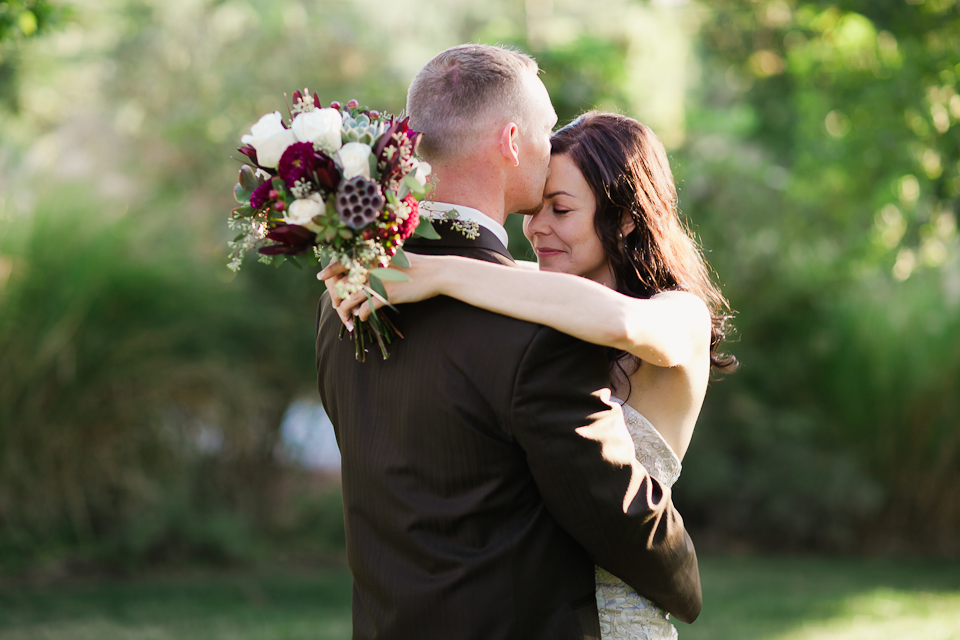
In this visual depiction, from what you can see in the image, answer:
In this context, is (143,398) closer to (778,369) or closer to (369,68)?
(369,68)

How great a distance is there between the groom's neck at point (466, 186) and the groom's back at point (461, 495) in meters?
0.29

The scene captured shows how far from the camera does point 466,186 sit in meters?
2.19

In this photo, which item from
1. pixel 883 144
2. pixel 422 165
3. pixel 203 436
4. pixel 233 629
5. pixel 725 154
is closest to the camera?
pixel 422 165

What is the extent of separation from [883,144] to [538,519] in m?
6.77

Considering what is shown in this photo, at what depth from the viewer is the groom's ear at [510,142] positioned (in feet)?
7.14

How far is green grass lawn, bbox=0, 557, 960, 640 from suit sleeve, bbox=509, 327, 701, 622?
475 centimetres

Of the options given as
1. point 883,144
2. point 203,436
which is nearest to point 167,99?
point 203,436

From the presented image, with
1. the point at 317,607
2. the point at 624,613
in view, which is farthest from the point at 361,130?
the point at 317,607

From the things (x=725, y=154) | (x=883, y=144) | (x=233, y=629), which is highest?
(x=725, y=154)

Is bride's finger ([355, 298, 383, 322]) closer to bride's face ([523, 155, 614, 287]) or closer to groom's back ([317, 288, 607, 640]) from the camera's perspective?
groom's back ([317, 288, 607, 640])

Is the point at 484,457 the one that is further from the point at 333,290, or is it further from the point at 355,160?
the point at 355,160

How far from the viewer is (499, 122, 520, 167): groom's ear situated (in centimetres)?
218

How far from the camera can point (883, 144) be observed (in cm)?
751

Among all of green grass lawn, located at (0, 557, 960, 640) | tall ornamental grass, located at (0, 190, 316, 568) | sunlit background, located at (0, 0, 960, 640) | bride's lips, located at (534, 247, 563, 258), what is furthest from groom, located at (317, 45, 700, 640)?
tall ornamental grass, located at (0, 190, 316, 568)
